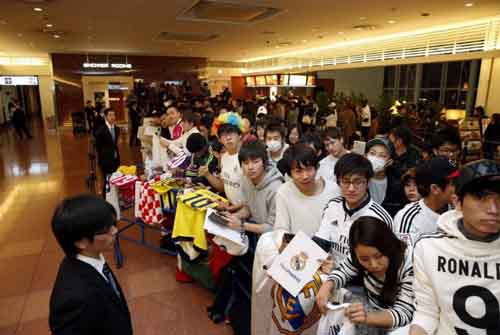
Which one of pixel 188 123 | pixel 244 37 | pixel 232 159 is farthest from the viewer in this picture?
pixel 244 37

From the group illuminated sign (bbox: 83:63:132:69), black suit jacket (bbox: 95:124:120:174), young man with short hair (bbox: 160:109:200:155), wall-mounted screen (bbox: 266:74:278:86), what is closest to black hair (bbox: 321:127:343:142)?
young man with short hair (bbox: 160:109:200:155)

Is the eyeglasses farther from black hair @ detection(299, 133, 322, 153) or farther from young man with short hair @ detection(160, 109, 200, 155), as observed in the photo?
young man with short hair @ detection(160, 109, 200, 155)

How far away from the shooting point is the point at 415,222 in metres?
1.87

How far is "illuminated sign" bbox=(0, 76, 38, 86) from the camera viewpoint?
19169 millimetres

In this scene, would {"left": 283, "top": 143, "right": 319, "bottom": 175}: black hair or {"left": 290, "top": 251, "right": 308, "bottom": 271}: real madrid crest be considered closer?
{"left": 290, "top": 251, "right": 308, "bottom": 271}: real madrid crest

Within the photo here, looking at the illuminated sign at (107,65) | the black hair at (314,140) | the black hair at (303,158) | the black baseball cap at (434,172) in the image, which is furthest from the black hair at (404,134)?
the illuminated sign at (107,65)

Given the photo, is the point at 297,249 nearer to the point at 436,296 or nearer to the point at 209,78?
the point at 436,296

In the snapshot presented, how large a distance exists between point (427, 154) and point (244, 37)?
9962 millimetres

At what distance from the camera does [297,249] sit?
1757 mm

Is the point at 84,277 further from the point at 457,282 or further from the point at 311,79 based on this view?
the point at 311,79

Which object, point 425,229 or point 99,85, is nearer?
point 425,229

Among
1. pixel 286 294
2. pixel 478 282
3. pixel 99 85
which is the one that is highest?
pixel 99 85

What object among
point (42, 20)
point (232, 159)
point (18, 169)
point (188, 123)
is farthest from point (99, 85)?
point (232, 159)

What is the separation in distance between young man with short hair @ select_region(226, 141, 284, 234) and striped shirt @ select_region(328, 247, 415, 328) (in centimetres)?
88
